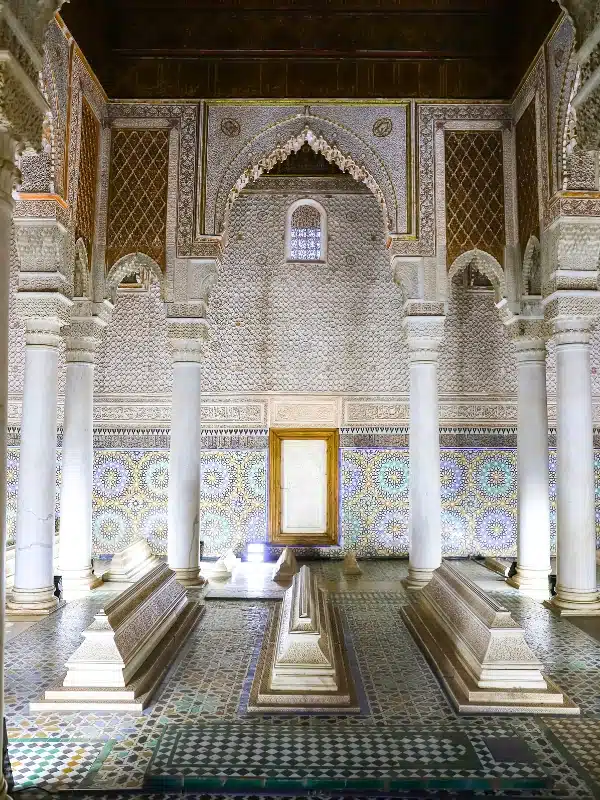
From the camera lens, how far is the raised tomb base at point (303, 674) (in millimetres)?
3955

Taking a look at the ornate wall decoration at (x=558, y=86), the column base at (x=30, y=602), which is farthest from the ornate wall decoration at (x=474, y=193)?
the column base at (x=30, y=602)

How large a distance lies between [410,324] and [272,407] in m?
2.88

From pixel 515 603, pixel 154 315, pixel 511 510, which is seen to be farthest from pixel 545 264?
pixel 154 315

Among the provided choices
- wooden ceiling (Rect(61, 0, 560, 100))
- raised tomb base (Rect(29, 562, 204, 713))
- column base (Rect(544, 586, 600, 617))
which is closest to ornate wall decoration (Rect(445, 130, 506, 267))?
wooden ceiling (Rect(61, 0, 560, 100))

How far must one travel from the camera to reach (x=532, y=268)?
7.32 m

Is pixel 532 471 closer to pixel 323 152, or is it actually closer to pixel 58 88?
pixel 323 152

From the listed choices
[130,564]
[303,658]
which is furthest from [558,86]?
[130,564]

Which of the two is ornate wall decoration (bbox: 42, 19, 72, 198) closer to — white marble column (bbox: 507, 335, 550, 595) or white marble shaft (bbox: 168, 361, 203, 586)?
white marble shaft (bbox: 168, 361, 203, 586)

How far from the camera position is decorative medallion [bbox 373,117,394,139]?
24.4 feet

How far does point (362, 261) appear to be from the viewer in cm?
979

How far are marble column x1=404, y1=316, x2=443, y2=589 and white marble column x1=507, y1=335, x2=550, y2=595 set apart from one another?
0.96m

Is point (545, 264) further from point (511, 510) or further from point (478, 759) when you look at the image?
point (478, 759)

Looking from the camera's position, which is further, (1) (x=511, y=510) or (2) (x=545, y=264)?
(1) (x=511, y=510)

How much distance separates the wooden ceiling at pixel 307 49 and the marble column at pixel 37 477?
305 centimetres
